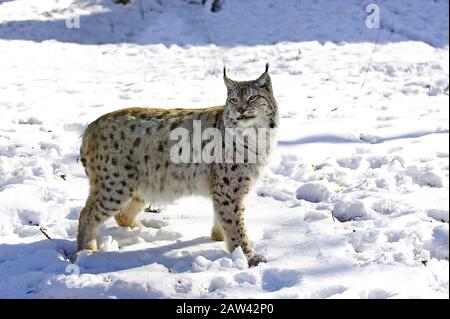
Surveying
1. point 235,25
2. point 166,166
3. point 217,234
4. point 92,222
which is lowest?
point 217,234

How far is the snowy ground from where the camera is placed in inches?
194

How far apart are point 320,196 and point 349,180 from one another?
48cm

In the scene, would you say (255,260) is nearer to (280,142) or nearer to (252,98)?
(252,98)

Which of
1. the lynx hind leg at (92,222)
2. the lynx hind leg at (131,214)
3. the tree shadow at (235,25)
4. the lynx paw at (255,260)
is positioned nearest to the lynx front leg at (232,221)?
the lynx paw at (255,260)

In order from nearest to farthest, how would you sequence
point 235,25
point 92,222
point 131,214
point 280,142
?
point 92,222 → point 131,214 → point 280,142 → point 235,25

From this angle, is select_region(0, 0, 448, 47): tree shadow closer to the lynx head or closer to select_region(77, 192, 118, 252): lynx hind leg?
the lynx head

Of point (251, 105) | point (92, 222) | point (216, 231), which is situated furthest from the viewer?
point (216, 231)

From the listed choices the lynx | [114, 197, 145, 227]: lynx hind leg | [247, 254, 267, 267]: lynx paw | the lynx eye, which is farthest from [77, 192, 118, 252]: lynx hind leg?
the lynx eye

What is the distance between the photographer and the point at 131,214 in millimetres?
6012

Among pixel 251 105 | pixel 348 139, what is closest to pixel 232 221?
pixel 251 105

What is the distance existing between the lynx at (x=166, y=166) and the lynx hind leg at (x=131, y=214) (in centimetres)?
14

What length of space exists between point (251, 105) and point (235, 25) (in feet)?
27.9

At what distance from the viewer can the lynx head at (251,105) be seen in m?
5.49

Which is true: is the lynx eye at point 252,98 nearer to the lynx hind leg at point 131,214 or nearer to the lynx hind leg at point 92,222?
the lynx hind leg at point 131,214
